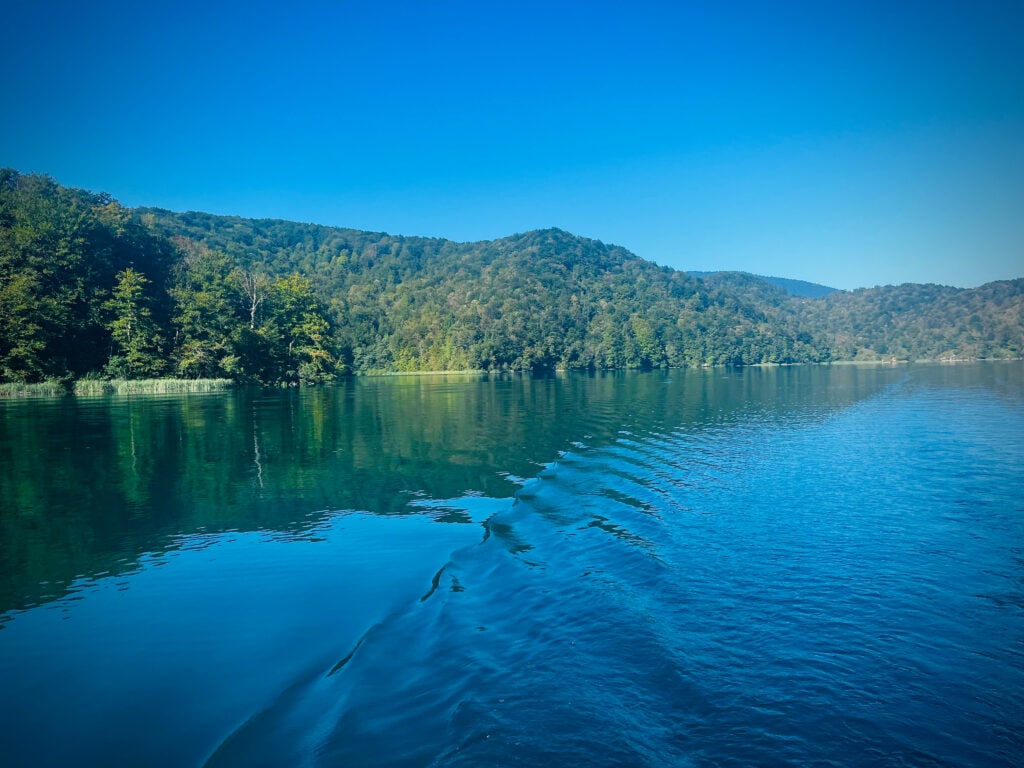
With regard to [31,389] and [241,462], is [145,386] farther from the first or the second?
[241,462]

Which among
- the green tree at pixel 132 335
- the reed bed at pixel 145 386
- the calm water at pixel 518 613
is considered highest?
the green tree at pixel 132 335

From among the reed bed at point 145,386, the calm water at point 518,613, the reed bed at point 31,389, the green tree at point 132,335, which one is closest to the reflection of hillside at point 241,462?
the calm water at point 518,613

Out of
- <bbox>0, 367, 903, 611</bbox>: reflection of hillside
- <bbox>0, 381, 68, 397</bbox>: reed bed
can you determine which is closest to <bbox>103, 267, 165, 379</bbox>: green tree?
<bbox>0, 381, 68, 397</bbox>: reed bed

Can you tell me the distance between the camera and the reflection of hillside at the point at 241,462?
1656 centimetres

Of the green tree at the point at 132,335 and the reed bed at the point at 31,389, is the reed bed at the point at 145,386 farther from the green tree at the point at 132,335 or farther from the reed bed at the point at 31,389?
the reed bed at the point at 31,389

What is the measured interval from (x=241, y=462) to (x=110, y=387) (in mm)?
67114

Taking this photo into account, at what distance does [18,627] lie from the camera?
10.7m

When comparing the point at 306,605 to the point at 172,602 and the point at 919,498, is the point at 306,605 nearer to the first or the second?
the point at 172,602

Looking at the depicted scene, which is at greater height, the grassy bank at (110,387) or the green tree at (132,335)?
the green tree at (132,335)

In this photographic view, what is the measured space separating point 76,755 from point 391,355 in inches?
7448

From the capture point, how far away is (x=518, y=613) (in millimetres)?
11250

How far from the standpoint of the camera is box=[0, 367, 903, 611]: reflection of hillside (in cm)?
1656

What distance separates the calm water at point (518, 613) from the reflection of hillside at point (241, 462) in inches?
8.4

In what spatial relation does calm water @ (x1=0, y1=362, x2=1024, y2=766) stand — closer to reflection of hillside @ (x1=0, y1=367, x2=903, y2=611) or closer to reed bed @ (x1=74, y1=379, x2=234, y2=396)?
reflection of hillside @ (x1=0, y1=367, x2=903, y2=611)
